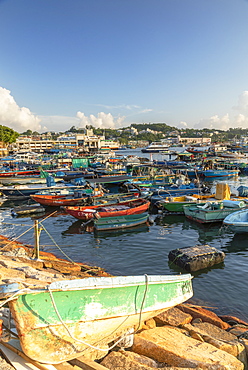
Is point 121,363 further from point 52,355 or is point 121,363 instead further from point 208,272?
point 208,272

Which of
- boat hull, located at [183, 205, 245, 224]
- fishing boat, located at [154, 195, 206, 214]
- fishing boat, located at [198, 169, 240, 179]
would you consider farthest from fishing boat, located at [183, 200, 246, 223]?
fishing boat, located at [198, 169, 240, 179]

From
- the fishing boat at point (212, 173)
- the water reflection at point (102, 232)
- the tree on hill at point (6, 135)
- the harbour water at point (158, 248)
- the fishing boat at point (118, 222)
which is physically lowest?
the harbour water at point (158, 248)

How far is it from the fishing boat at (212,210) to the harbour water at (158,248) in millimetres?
716

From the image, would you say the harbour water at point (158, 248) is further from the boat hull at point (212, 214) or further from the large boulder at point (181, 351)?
the large boulder at point (181, 351)

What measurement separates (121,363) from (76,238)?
1408 cm

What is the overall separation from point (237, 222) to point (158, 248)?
541cm

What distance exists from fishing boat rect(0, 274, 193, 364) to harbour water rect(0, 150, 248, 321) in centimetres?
564

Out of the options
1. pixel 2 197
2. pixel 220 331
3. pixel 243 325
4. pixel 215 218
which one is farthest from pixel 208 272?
pixel 2 197

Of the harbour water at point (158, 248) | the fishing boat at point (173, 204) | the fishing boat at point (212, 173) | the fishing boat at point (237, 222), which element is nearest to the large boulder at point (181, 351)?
the harbour water at point (158, 248)

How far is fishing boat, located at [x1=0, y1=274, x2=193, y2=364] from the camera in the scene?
5027mm

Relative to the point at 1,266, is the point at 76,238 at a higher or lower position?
lower

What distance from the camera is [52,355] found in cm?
524

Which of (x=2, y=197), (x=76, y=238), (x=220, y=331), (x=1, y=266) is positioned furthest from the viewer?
(x=2, y=197)

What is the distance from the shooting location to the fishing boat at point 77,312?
503cm
